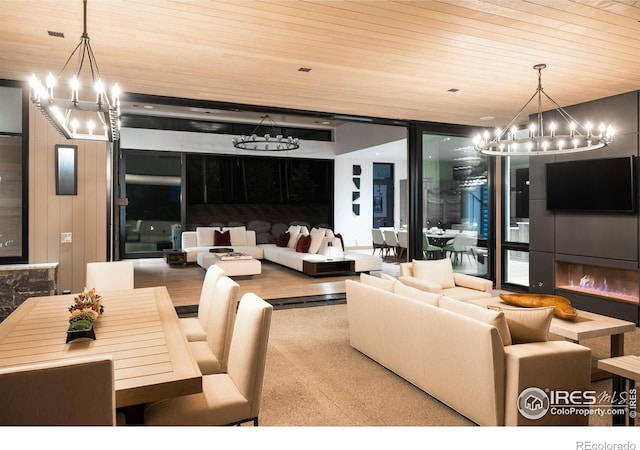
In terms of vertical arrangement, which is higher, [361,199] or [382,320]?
A: [361,199]

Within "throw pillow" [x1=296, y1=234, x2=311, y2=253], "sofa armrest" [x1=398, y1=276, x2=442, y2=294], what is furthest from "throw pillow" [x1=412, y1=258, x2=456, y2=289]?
"throw pillow" [x1=296, y1=234, x2=311, y2=253]

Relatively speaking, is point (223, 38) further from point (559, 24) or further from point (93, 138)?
point (559, 24)

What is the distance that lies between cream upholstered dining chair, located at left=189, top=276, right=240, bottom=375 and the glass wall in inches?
193

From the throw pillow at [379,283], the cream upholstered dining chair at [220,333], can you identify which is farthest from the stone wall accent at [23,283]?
the throw pillow at [379,283]

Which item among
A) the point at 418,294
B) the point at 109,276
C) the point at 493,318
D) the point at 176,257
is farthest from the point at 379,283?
the point at 176,257

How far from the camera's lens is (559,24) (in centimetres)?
322

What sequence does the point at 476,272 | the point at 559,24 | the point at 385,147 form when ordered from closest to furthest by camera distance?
the point at 559,24
the point at 476,272
the point at 385,147

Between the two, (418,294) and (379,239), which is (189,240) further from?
(418,294)

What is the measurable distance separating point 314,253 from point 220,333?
6366mm

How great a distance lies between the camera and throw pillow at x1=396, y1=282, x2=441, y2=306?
307 centimetres

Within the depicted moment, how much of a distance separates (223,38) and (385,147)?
7448 mm

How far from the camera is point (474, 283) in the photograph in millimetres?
5129

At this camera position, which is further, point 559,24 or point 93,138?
point 93,138

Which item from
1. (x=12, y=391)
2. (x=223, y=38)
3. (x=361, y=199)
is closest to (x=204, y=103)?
(x=223, y=38)
